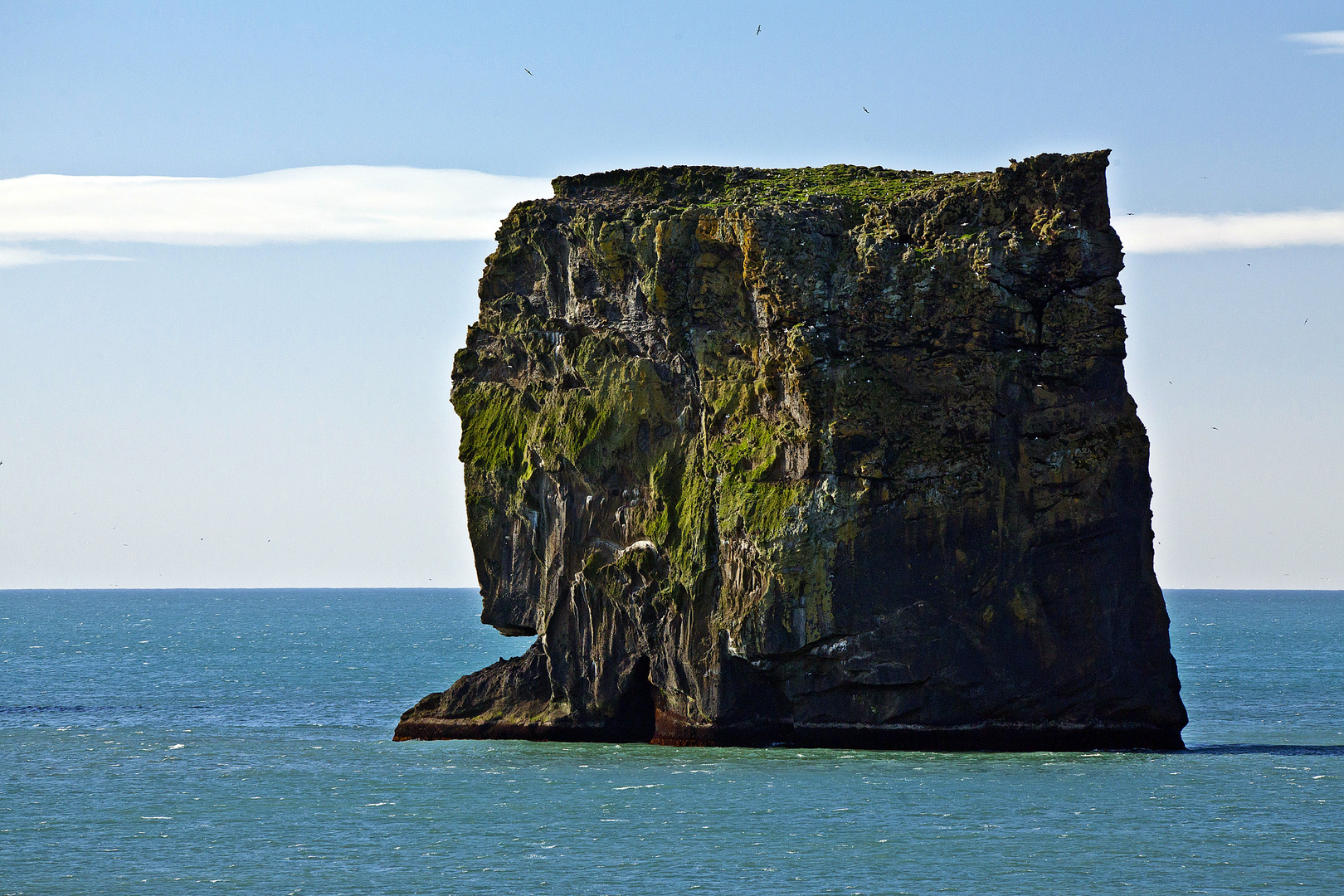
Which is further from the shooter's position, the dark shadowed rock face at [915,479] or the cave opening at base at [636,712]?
the cave opening at base at [636,712]

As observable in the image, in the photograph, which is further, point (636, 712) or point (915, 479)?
point (636, 712)

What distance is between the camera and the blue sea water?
2917 centimetres

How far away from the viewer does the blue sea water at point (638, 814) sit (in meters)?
29.2

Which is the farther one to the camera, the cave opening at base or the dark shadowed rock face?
the cave opening at base

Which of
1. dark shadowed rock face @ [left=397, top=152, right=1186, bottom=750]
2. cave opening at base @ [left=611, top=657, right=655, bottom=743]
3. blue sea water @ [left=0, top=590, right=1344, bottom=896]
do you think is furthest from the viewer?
cave opening at base @ [left=611, top=657, right=655, bottom=743]

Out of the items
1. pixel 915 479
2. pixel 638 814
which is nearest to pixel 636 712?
pixel 915 479

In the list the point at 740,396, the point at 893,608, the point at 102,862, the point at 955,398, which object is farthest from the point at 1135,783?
the point at 102,862

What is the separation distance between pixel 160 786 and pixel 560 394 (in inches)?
577

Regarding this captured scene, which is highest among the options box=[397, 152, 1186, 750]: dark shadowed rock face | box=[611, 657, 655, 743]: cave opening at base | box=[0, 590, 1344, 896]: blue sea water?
box=[397, 152, 1186, 750]: dark shadowed rock face

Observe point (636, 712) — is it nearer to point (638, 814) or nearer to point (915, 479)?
point (915, 479)

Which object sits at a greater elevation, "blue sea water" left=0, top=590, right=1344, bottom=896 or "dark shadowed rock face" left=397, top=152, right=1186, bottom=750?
"dark shadowed rock face" left=397, top=152, right=1186, bottom=750

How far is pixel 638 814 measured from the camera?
113 feet

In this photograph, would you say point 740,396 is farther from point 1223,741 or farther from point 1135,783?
point 1223,741

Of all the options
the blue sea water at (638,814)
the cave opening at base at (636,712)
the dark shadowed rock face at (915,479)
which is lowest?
the blue sea water at (638,814)
